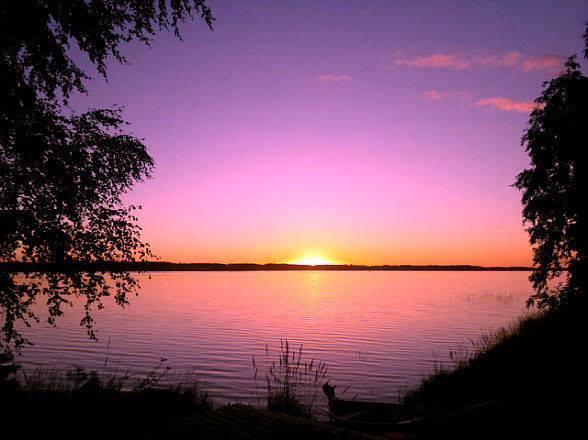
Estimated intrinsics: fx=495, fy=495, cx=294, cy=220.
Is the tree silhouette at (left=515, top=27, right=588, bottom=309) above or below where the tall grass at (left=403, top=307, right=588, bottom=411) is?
above

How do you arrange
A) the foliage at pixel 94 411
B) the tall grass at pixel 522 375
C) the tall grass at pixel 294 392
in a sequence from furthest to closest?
1. the tall grass at pixel 522 375
2. the tall grass at pixel 294 392
3. the foliage at pixel 94 411

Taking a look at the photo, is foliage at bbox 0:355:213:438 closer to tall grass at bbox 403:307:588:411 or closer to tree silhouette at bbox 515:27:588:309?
tall grass at bbox 403:307:588:411

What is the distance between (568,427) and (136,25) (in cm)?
1460

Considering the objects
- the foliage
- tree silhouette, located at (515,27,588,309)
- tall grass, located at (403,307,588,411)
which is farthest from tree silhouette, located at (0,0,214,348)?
tree silhouette, located at (515,27,588,309)

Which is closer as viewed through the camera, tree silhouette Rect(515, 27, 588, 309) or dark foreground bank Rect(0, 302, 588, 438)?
dark foreground bank Rect(0, 302, 588, 438)

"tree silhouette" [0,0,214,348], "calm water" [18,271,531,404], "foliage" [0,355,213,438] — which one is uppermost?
"tree silhouette" [0,0,214,348]

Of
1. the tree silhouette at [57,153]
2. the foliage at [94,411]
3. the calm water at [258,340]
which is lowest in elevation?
the calm water at [258,340]

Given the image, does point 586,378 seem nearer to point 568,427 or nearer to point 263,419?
point 568,427

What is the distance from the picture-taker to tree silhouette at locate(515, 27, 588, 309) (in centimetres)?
3066

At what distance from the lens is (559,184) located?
3206 centimetres

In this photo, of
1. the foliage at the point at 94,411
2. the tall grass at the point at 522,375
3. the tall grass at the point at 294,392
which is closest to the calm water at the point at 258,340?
the tall grass at the point at 294,392

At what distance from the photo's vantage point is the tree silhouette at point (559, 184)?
101 feet

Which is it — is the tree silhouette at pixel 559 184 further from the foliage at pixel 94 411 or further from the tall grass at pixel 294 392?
the foliage at pixel 94 411

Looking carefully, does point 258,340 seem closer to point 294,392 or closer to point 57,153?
point 294,392
